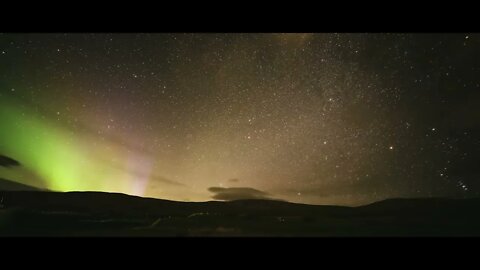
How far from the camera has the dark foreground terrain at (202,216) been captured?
16.3ft

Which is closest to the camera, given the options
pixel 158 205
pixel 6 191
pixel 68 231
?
pixel 68 231

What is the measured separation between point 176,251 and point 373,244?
1.69 meters

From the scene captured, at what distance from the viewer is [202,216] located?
5.43 m

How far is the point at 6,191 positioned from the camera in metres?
5.26

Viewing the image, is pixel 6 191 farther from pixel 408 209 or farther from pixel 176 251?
pixel 408 209

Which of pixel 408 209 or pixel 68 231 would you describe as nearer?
pixel 68 231

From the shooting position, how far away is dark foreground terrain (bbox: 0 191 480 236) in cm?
496
